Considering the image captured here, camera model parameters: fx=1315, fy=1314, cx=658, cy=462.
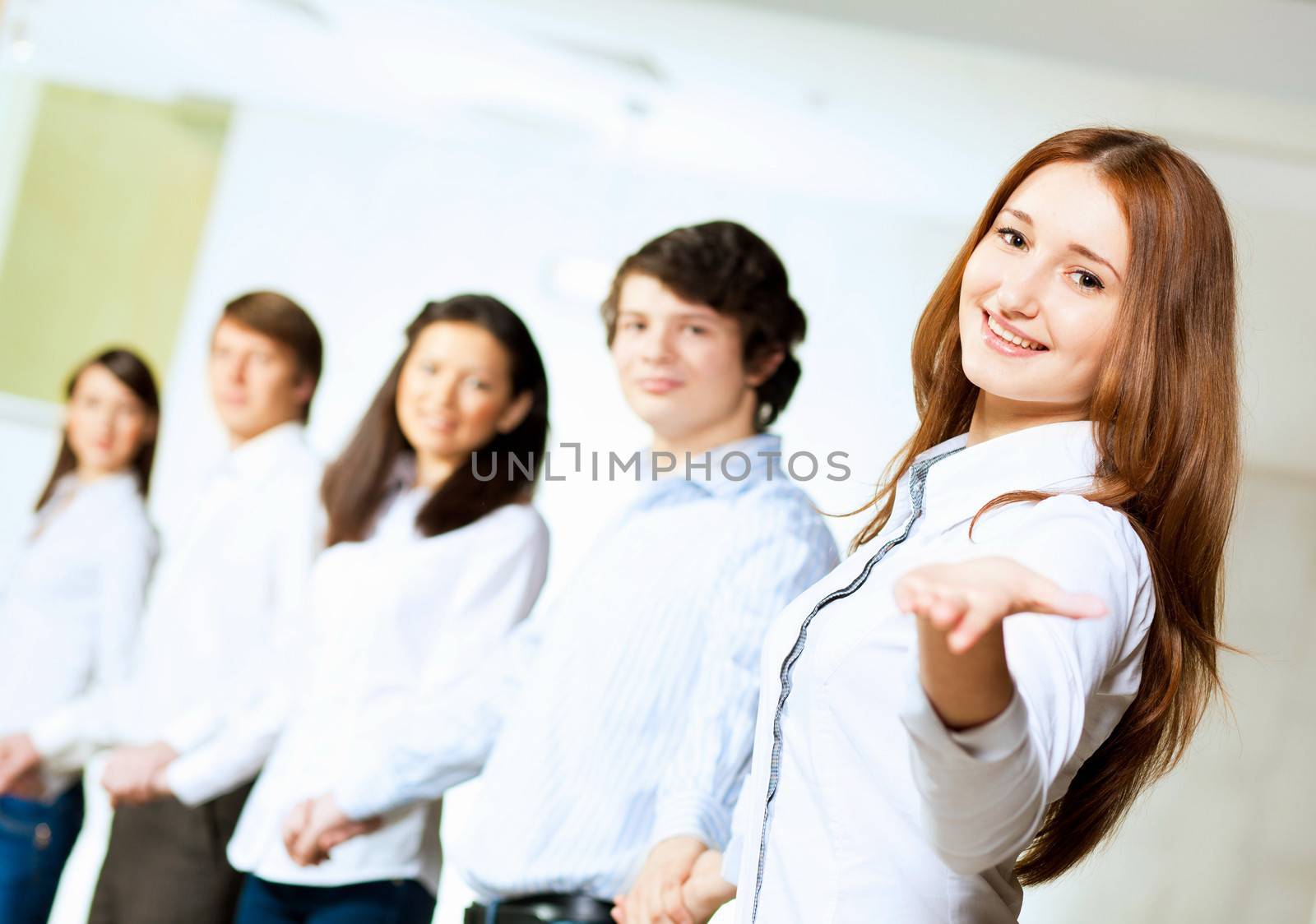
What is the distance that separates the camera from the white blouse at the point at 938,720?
1.06 metres

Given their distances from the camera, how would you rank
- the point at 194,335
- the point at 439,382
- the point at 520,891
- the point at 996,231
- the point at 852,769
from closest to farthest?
the point at 852,769, the point at 996,231, the point at 520,891, the point at 439,382, the point at 194,335

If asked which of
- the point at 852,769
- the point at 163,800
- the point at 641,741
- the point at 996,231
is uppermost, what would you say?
the point at 996,231

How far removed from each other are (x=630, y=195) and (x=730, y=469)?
94 centimetres

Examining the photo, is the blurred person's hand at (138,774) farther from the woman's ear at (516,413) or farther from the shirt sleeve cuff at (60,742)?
the woman's ear at (516,413)

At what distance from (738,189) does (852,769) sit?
1869mm

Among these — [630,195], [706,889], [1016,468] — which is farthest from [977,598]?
[630,195]

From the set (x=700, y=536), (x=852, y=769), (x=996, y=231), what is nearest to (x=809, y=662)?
(x=852, y=769)

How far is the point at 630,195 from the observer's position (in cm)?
305

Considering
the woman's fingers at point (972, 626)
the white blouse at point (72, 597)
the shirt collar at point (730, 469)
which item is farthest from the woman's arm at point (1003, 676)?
the white blouse at point (72, 597)

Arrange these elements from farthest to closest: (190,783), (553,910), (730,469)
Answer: (190,783), (730,469), (553,910)

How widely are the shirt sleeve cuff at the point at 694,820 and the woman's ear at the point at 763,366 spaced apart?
32.7 inches

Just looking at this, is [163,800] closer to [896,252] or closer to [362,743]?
[362,743]

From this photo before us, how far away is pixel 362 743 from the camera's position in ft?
8.98

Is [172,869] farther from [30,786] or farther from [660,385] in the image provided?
[660,385]
